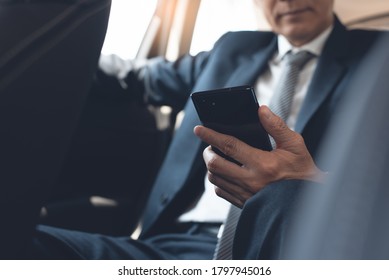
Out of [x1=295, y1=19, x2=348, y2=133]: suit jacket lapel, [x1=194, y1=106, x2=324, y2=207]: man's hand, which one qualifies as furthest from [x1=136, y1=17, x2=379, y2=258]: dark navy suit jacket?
[x1=194, y1=106, x2=324, y2=207]: man's hand

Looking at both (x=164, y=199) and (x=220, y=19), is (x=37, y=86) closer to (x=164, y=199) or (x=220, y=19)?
(x=164, y=199)

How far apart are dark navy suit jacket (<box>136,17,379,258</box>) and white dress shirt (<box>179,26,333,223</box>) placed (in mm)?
A: 18

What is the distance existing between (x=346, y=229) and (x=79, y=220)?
2.27ft

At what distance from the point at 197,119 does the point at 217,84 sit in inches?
3.7

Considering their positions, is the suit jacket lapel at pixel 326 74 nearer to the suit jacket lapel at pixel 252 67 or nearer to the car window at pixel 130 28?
the suit jacket lapel at pixel 252 67

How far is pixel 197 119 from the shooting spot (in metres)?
0.99

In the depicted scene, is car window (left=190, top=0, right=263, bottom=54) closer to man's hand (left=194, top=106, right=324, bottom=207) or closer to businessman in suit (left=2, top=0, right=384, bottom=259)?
businessman in suit (left=2, top=0, right=384, bottom=259)

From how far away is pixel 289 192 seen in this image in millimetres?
563

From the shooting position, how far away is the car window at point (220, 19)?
1.23 metres

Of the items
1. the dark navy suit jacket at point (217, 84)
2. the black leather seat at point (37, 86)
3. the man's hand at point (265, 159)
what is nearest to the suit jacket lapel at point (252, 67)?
the dark navy suit jacket at point (217, 84)

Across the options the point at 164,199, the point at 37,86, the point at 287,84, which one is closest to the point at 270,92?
the point at 287,84
